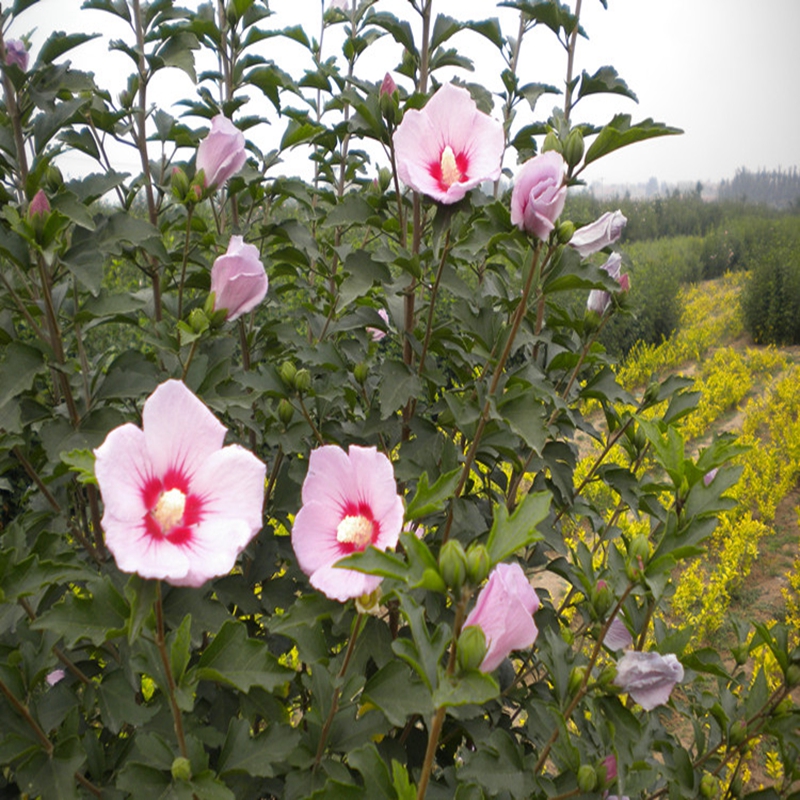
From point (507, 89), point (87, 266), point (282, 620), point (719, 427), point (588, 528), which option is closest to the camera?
point (282, 620)

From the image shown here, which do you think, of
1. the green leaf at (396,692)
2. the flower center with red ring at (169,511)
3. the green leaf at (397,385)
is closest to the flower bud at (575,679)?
the green leaf at (396,692)

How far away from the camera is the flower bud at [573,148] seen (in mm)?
995

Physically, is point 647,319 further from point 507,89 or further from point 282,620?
point 282,620

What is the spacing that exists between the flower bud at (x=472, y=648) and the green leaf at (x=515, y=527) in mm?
74

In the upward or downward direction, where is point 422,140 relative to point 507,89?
downward

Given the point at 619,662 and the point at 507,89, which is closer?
the point at 619,662

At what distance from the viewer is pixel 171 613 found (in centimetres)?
89

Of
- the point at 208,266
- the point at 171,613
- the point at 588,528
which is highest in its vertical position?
the point at 208,266

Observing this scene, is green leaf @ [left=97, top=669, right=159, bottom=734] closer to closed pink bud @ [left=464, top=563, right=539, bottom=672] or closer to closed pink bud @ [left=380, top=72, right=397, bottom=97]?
closed pink bud @ [left=464, top=563, right=539, bottom=672]

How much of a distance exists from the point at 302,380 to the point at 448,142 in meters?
0.51

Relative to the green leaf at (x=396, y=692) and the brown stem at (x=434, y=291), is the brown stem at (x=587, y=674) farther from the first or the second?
the brown stem at (x=434, y=291)

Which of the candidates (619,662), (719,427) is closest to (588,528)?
(719,427)

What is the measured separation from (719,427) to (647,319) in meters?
2.46

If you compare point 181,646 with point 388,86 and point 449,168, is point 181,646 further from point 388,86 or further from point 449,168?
point 388,86
